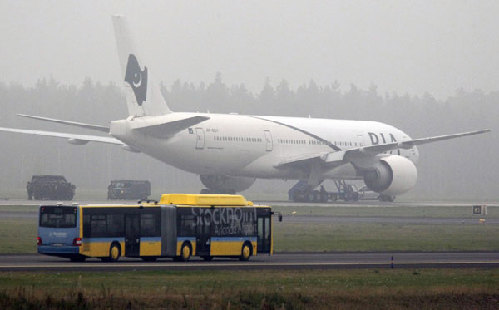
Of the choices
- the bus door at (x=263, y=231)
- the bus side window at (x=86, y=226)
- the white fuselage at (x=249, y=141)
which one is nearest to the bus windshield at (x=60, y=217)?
the bus side window at (x=86, y=226)

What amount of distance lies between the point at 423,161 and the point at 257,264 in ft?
492

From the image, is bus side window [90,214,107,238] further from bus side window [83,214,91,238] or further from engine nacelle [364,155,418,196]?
engine nacelle [364,155,418,196]

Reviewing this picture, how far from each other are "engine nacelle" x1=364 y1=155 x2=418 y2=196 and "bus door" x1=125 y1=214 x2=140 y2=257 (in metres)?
54.7

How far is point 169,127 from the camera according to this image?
79312 millimetres

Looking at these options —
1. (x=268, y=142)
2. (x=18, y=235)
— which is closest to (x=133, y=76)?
(x=268, y=142)

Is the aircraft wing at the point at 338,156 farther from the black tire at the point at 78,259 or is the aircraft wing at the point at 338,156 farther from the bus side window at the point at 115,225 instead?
the black tire at the point at 78,259

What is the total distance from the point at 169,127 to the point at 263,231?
117 ft

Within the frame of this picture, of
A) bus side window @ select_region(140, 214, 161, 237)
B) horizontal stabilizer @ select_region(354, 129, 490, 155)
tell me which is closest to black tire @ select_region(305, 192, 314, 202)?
horizontal stabilizer @ select_region(354, 129, 490, 155)

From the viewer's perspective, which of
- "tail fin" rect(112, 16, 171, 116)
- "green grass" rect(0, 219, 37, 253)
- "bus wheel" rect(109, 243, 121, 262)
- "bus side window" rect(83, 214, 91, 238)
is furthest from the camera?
"tail fin" rect(112, 16, 171, 116)

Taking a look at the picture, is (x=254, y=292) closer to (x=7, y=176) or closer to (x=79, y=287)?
(x=79, y=287)

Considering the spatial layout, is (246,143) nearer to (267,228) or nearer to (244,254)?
(267,228)

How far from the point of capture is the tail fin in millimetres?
79562

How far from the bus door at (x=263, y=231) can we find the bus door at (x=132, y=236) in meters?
5.67

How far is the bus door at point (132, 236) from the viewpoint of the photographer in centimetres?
4122
